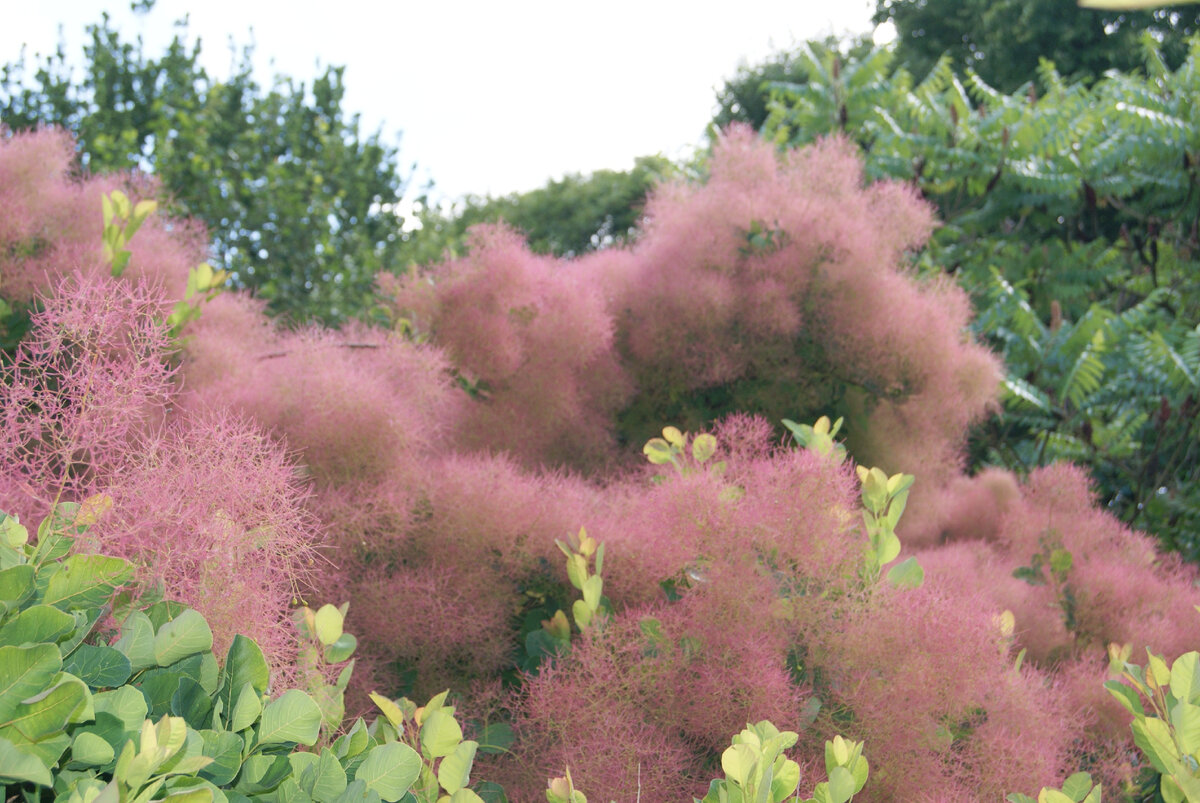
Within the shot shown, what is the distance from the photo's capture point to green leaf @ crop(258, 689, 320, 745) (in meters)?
1.16

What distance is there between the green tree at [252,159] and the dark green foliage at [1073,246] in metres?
3.34

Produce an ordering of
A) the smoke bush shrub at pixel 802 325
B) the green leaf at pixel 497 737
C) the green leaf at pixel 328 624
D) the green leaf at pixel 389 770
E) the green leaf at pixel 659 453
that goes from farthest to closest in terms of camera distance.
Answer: the smoke bush shrub at pixel 802 325 < the green leaf at pixel 659 453 < the green leaf at pixel 497 737 < the green leaf at pixel 328 624 < the green leaf at pixel 389 770

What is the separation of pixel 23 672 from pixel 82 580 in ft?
0.57

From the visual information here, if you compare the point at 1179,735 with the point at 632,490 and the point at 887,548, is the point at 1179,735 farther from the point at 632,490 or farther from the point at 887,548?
the point at 632,490

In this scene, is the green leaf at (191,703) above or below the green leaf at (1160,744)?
above

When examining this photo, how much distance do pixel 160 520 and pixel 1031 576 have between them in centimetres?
245

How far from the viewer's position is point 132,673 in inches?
46.1

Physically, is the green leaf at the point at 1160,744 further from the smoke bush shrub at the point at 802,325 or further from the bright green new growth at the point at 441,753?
the smoke bush shrub at the point at 802,325

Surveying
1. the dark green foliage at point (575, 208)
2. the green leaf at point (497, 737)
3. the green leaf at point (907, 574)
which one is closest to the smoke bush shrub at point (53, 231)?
the green leaf at point (497, 737)

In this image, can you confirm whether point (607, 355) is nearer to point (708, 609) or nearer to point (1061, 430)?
point (708, 609)

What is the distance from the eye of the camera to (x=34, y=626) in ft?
3.33

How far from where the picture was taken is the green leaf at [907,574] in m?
1.99

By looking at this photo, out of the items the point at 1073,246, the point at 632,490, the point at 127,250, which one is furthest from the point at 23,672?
the point at 1073,246

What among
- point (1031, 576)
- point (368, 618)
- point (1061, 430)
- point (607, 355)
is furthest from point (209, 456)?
point (1061, 430)
